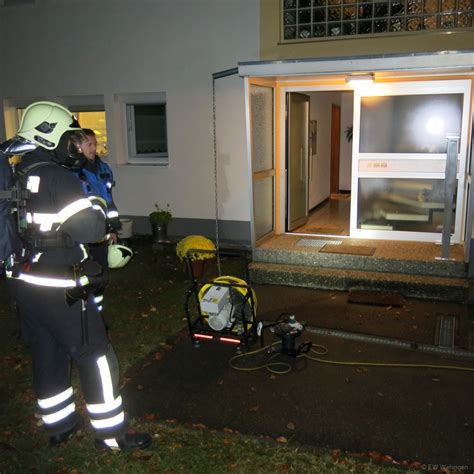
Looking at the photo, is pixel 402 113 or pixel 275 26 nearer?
pixel 402 113

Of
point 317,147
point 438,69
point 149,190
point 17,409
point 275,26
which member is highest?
point 275,26

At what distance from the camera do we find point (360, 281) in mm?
6914

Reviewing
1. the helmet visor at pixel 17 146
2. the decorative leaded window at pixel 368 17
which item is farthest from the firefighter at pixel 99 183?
the decorative leaded window at pixel 368 17

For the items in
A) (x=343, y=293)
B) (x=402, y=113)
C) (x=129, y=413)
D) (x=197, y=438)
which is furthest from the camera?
→ (x=402, y=113)

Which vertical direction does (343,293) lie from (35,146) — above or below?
below

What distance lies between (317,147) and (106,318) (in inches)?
278

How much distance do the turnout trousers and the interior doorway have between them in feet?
18.4

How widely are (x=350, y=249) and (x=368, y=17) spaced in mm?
3595

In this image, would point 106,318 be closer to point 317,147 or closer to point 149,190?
point 149,190

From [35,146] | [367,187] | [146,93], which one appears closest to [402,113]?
[367,187]

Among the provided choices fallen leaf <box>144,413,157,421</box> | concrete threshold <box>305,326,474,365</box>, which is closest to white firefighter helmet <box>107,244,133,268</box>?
fallen leaf <box>144,413,157,421</box>

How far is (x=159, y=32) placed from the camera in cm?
929

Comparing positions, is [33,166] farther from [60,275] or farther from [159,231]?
[159,231]

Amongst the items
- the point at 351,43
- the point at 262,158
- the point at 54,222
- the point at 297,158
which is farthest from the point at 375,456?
the point at 351,43
